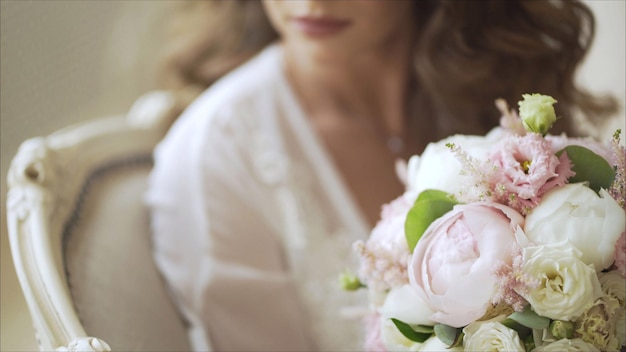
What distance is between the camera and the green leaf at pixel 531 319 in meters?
0.60

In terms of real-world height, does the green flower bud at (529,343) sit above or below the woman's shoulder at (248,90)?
below

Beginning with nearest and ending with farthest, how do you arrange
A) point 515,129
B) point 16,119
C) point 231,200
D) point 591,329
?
point 591,329 → point 515,129 → point 16,119 → point 231,200

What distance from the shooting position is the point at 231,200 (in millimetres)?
1123

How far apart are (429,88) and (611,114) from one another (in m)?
0.32

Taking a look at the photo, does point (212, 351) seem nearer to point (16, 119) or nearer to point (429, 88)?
point (16, 119)

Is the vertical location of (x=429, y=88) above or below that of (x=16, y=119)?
below

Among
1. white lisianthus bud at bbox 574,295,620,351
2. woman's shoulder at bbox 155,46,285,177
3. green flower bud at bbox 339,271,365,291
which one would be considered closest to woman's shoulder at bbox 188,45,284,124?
woman's shoulder at bbox 155,46,285,177

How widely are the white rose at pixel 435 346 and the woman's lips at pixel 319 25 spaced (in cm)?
51

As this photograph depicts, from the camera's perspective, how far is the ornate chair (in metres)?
0.77

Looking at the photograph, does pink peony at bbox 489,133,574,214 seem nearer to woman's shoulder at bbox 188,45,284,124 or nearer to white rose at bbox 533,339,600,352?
white rose at bbox 533,339,600,352

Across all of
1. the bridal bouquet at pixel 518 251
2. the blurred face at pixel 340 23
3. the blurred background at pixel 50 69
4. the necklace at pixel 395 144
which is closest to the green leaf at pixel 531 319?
the bridal bouquet at pixel 518 251

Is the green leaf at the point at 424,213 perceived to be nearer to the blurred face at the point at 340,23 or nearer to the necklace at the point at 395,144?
the blurred face at the point at 340,23

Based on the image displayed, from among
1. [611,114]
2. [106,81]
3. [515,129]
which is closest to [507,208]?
[515,129]

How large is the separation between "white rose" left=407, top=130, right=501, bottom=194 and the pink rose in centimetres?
5
